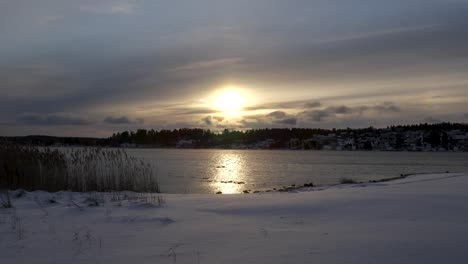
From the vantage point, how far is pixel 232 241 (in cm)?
600

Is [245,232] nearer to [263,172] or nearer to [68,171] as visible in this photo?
[68,171]

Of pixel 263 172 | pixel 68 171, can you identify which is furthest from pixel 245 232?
pixel 263 172

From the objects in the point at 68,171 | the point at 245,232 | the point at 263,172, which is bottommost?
the point at 263,172

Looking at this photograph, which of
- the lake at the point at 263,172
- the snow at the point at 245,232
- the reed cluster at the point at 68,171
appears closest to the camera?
the snow at the point at 245,232

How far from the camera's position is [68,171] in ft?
49.6

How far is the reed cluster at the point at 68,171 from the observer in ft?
45.4

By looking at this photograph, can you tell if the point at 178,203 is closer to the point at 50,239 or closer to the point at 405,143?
the point at 50,239

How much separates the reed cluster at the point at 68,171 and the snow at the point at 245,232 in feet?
14.2

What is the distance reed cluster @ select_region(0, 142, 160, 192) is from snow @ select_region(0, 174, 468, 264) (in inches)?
171

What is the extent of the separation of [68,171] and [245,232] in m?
10.4

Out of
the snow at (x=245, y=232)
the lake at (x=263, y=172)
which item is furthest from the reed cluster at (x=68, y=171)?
the snow at (x=245, y=232)

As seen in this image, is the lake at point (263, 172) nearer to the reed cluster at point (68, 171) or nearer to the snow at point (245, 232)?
the reed cluster at point (68, 171)

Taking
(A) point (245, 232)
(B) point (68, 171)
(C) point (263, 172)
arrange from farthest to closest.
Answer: (C) point (263, 172) < (B) point (68, 171) < (A) point (245, 232)

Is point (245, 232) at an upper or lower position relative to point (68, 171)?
lower
